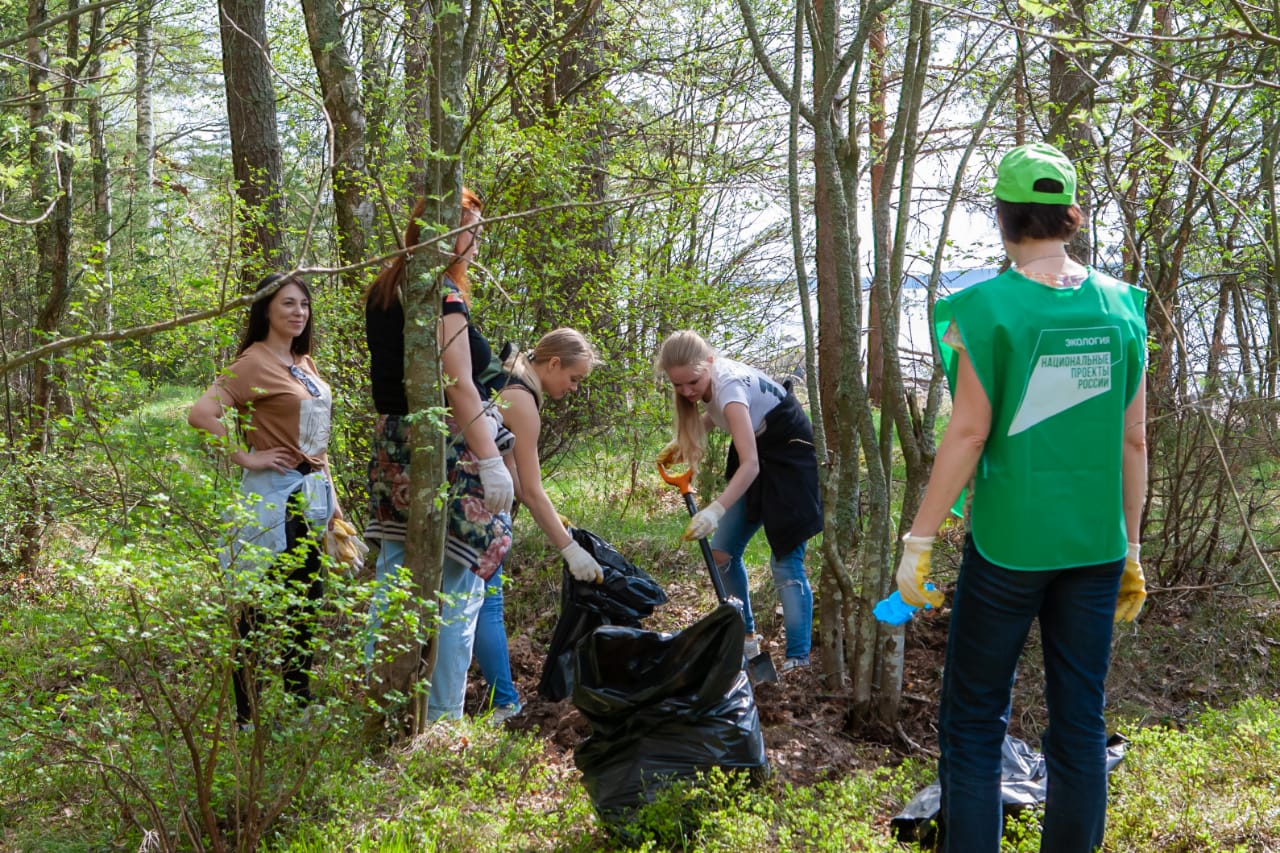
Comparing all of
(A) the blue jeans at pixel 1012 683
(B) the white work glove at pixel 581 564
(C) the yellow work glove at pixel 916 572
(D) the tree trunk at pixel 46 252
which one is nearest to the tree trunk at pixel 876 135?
(B) the white work glove at pixel 581 564

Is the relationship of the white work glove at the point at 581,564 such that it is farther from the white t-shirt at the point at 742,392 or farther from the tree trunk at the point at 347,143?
the tree trunk at the point at 347,143

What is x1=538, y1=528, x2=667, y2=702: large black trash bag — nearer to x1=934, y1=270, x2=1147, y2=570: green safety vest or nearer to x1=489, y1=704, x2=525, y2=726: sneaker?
x1=489, y1=704, x2=525, y2=726: sneaker

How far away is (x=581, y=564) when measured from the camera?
3.69 m

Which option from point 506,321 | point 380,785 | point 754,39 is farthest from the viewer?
point 506,321

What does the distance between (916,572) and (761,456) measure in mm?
2155

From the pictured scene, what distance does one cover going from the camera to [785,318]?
29.0 ft

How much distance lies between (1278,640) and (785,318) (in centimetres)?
483

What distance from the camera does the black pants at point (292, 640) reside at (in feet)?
8.34

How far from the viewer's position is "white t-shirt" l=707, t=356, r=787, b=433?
423 centimetres

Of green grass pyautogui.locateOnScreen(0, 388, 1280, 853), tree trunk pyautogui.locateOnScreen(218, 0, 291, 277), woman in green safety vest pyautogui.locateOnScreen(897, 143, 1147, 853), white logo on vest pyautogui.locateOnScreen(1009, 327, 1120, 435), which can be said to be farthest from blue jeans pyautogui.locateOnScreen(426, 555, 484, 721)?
tree trunk pyautogui.locateOnScreen(218, 0, 291, 277)

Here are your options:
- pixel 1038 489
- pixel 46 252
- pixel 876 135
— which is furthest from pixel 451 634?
pixel 876 135

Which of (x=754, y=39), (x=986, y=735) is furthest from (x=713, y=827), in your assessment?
(x=754, y=39)

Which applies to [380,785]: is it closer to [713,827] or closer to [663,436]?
[713,827]

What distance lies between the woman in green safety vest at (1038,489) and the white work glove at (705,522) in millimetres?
1772
